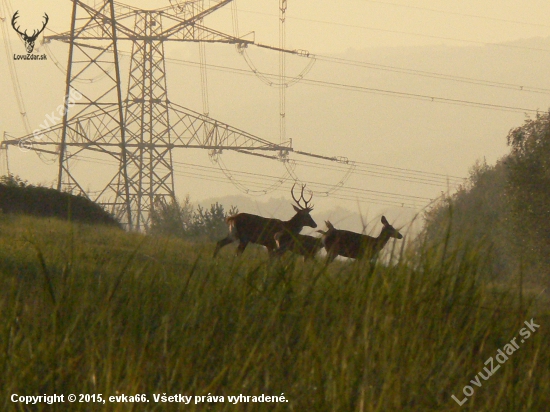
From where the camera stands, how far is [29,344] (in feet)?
19.1

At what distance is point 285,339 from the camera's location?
20.8 ft

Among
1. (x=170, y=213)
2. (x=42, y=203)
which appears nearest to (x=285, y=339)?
(x=42, y=203)

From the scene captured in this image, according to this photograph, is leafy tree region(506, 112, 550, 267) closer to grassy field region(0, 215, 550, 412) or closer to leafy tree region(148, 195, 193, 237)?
leafy tree region(148, 195, 193, 237)

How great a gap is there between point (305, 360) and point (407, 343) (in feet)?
2.66

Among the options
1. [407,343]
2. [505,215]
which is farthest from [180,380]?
[505,215]

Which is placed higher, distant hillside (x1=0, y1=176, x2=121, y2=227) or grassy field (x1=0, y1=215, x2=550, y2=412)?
distant hillside (x1=0, y1=176, x2=121, y2=227)

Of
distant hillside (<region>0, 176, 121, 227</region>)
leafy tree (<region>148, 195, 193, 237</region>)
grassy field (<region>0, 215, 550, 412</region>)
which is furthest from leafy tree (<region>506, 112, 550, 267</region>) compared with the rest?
grassy field (<region>0, 215, 550, 412</region>)

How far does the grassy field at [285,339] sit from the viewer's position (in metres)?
5.59

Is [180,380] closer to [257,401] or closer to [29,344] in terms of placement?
[257,401]

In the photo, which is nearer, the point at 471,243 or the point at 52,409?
the point at 52,409

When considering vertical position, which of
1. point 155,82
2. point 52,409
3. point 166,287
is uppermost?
point 155,82

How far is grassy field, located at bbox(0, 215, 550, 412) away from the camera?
18.3ft

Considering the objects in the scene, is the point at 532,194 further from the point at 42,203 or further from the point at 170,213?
the point at 42,203

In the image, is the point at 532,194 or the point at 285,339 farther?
the point at 532,194
